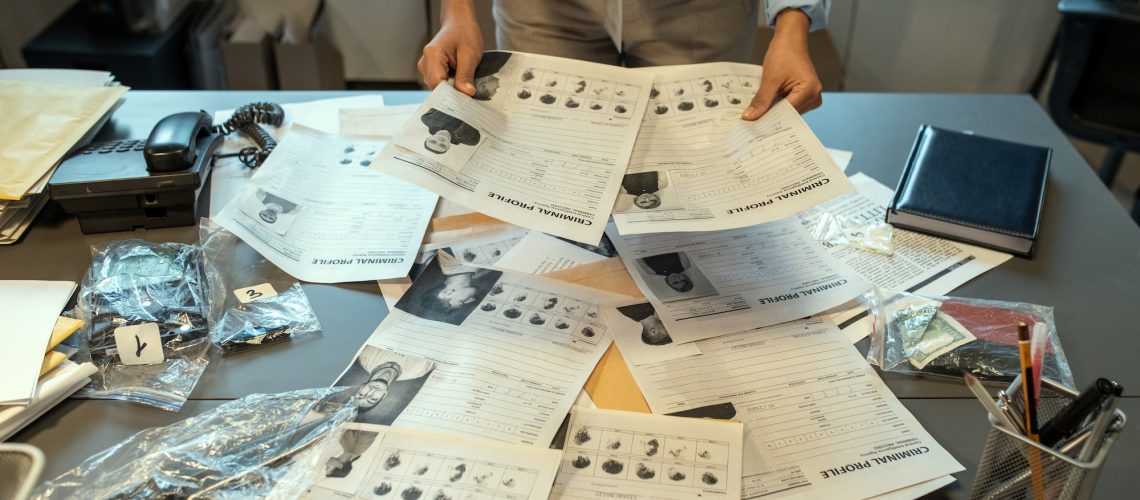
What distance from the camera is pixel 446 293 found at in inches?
38.1

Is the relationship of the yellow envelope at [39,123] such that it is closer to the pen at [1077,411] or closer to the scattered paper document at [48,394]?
the scattered paper document at [48,394]

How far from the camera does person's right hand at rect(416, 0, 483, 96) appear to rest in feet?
3.52

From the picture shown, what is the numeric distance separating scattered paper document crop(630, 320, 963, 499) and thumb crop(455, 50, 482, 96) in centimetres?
44

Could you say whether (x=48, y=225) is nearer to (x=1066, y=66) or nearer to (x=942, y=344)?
(x=942, y=344)

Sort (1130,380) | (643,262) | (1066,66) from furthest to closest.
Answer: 1. (1066,66)
2. (643,262)
3. (1130,380)

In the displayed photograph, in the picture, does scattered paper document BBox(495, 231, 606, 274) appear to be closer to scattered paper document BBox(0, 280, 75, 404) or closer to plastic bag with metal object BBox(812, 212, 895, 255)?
plastic bag with metal object BBox(812, 212, 895, 255)

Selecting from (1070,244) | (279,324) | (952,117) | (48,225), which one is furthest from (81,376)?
(952,117)

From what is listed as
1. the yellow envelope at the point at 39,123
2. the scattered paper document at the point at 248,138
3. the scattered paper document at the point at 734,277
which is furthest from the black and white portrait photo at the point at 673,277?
the yellow envelope at the point at 39,123

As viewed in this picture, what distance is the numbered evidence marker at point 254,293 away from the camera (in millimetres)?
961

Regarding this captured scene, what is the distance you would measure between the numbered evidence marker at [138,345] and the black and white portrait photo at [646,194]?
0.52 m

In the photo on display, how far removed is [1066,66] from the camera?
1775mm

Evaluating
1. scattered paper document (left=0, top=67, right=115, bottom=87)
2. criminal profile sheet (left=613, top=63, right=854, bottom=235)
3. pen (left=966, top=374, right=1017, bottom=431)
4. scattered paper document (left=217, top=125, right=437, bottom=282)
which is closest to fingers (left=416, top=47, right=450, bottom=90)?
scattered paper document (left=217, top=125, right=437, bottom=282)

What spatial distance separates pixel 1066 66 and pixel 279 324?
1.72 meters

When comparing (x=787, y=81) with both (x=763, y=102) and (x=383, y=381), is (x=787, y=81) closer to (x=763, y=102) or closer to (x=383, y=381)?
(x=763, y=102)
